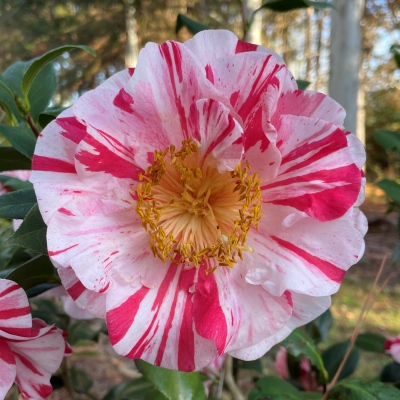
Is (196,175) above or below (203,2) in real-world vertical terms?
above

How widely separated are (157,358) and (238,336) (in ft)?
0.35

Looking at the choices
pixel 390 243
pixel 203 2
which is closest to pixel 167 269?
pixel 390 243

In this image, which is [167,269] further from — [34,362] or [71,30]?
[71,30]

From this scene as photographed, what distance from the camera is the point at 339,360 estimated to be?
4.15 ft

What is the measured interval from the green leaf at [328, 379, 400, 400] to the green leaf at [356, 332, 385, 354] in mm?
533

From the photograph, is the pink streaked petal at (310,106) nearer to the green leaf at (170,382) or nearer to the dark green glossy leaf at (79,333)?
the green leaf at (170,382)

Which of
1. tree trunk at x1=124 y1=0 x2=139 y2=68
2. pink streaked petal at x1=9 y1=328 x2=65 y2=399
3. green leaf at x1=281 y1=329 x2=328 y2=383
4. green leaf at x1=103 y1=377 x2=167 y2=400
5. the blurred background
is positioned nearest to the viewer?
pink streaked petal at x1=9 y1=328 x2=65 y2=399

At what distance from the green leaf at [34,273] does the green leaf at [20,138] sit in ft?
0.63

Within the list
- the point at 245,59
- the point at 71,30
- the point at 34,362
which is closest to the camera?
the point at 245,59

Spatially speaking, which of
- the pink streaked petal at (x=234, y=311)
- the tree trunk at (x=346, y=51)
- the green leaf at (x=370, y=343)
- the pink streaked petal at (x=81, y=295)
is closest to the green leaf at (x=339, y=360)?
the green leaf at (x=370, y=343)

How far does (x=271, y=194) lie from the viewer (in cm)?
58

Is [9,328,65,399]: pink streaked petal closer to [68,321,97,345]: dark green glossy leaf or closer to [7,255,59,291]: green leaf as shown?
[7,255,59,291]: green leaf

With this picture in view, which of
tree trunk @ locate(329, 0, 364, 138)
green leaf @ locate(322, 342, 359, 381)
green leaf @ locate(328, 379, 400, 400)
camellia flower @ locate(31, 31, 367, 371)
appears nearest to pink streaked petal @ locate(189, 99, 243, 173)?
camellia flower @ locate(31, 31, 367, 371)

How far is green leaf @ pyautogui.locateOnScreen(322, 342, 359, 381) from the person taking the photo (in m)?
1.25
